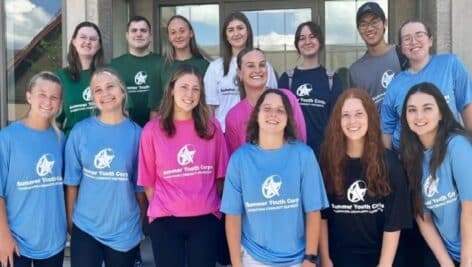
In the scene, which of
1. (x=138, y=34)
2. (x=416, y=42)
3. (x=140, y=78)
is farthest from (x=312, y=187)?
(x=138, y=34)

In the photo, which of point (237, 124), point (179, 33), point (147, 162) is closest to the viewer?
point (147, 162)

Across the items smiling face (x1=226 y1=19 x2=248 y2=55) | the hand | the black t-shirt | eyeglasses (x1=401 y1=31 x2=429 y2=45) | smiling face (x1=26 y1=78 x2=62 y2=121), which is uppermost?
smiling face (x1=226 y1=19 x2=248 y2=55)

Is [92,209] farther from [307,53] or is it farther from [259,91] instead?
[307,53]

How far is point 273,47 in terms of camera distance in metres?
7.75

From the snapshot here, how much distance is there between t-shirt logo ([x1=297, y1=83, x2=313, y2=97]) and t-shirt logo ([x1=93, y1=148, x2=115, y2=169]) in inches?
62.9

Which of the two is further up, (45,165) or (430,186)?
(45,165)

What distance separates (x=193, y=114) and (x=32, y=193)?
45.0 inches

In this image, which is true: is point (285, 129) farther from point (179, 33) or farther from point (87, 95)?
point (87, 95)

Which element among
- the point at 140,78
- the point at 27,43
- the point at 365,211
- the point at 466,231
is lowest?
the point at 466,231

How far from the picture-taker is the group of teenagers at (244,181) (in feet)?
11.2

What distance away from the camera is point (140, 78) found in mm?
4805

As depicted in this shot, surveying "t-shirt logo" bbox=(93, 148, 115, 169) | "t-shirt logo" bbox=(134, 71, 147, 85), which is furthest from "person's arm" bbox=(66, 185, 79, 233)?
"t-shirt logo" bbox=(134, 71, 147, 85)

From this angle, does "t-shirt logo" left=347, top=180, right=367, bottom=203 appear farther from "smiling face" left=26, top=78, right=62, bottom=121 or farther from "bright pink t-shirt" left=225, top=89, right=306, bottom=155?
"smiling face" left=26, top=78, right=62, bottom=121

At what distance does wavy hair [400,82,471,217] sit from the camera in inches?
137
